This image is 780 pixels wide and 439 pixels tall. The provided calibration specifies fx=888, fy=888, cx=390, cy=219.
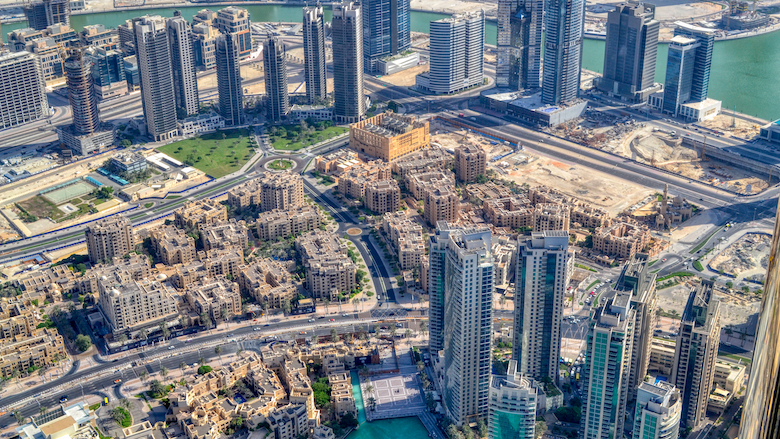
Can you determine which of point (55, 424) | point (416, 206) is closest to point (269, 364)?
point (55, 424)

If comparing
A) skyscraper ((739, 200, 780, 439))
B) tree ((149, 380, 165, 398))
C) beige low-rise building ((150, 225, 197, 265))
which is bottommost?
tree ((149, 380, 165, 398))

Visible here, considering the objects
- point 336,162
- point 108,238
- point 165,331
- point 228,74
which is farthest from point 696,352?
point 228,74

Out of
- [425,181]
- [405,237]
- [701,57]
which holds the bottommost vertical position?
[405,237]

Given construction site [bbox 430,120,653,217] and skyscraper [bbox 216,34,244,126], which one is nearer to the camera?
construction site [bbox 430,120,653,217]

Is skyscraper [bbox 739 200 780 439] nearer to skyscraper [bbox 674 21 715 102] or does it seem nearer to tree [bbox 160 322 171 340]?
tree [bbox 160 322 171 340]

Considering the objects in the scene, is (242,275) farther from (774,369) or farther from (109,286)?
(774,369)

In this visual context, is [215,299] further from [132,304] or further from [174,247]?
[174,247]

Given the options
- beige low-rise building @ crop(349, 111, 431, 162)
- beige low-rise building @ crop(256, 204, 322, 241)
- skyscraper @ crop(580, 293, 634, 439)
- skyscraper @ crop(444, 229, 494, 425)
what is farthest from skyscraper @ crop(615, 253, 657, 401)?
beige low-rise building @ crop(349, 111, 431, 162)

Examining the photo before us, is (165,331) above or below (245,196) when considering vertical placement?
below
